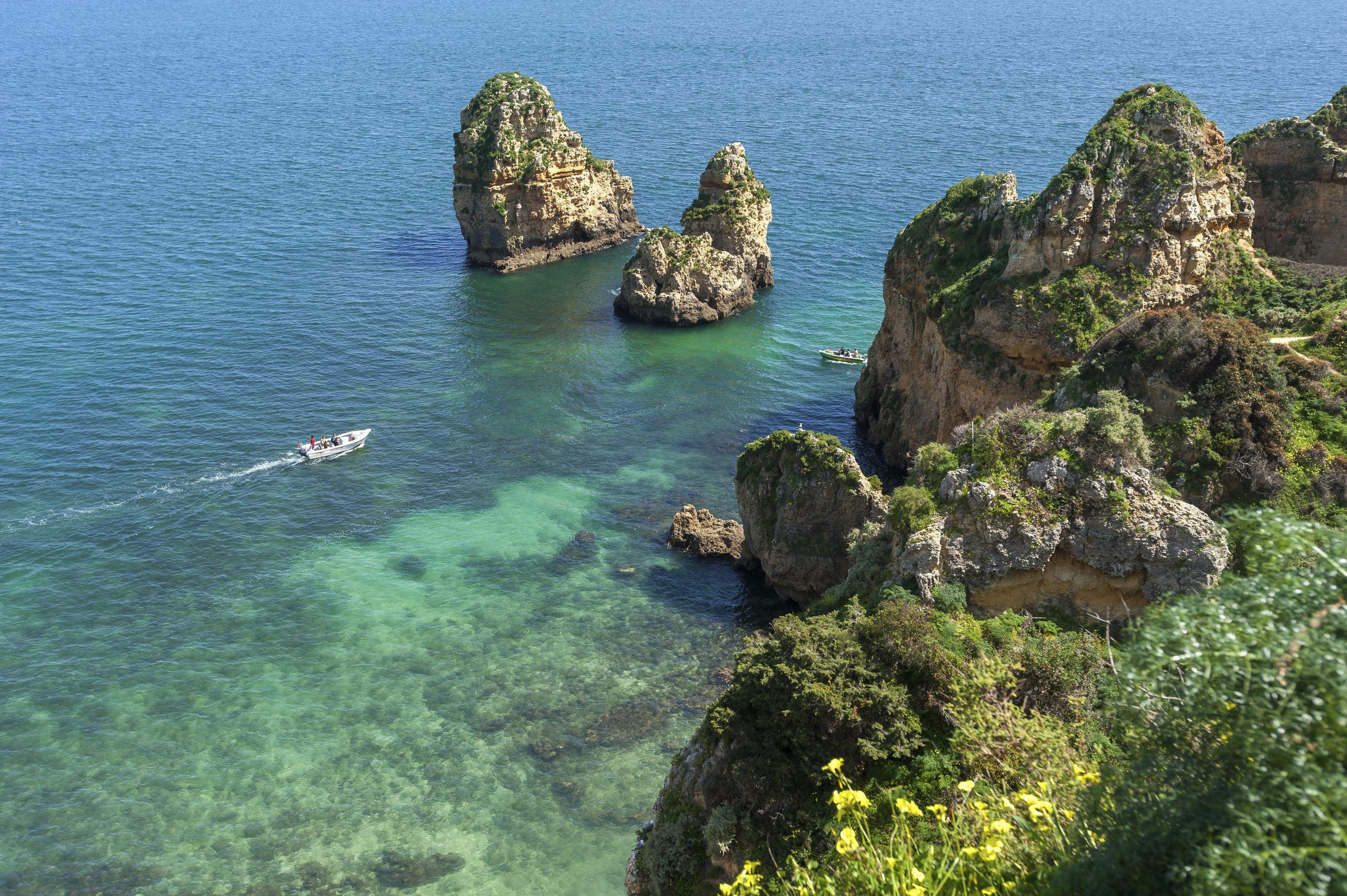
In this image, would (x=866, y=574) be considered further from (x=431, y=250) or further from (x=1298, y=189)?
(x=431, y=250)

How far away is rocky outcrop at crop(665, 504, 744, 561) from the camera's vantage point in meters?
52.2

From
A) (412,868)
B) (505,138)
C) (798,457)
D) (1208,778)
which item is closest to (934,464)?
(798,457)

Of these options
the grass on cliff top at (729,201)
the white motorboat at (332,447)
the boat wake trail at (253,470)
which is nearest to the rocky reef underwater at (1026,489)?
the white motorboat at (332,447)

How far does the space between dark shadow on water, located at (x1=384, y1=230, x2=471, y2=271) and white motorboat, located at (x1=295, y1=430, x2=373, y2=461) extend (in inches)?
1493

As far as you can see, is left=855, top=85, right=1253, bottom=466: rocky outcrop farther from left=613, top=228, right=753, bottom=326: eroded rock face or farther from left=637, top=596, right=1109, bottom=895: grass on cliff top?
left=613, top=228, right=753, bottom=326: eroded rock face

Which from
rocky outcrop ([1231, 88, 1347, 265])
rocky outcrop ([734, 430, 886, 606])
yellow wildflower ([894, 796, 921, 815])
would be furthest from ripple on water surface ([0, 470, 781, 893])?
rocky outcrop ([1231, 88, 1347, 265])

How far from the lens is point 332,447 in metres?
63.1

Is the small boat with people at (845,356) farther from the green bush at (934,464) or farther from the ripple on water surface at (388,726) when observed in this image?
the green bush at (934,464)

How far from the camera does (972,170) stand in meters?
117

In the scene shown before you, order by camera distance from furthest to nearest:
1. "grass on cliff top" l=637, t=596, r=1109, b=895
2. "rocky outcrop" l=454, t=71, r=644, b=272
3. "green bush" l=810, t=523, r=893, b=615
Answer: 1. "rocky outcrop" l=454, t=71, r=644, b=272
2. "green bush" l=810, t=523, r=893, b=615
3. "grass on cliff top" l=637, t=596, r=1109, b=895

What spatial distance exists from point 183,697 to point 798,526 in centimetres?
A: 2917

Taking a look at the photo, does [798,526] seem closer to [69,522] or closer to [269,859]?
[269,859]

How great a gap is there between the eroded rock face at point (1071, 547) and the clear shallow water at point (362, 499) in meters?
15.4

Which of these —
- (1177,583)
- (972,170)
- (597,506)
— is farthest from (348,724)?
(972,170)
